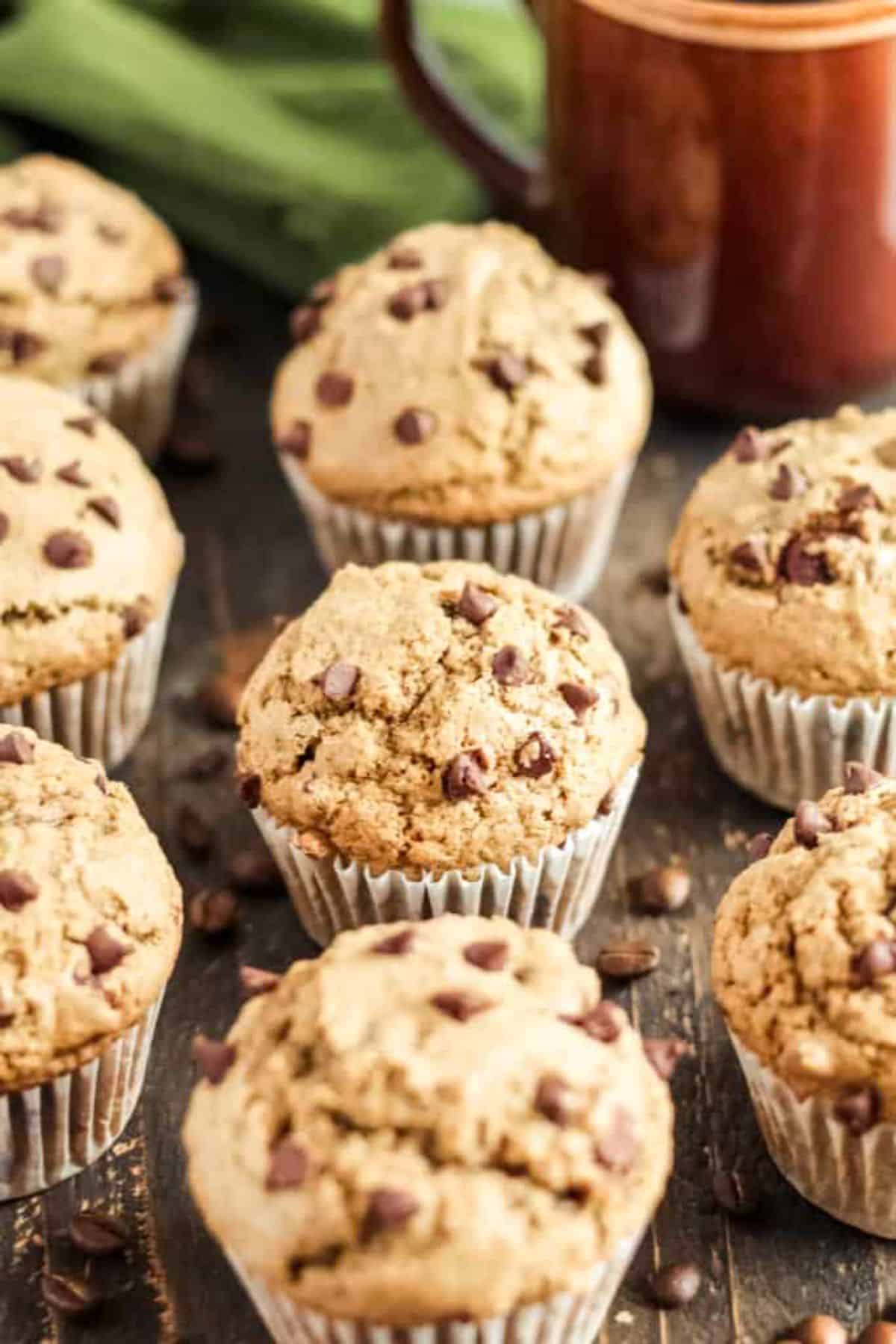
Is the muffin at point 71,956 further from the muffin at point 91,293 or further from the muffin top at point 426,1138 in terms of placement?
the muffin at point 91,293

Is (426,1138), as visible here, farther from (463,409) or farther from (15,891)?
(463,409)

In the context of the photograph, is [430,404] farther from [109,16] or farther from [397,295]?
[109,16]

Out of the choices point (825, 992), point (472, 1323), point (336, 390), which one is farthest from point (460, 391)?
point (472, 1323)

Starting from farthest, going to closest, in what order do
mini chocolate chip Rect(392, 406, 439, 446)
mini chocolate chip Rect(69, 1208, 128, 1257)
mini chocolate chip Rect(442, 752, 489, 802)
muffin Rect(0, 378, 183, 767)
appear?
mini chocolate chip Rect(392, 406, 439, 446) < muffin Rect(0, 378, 183, 767) < mini chocolate chip Rect(442, 752, 489, 802) < mini chocolate chip Rect(69, 1208, 128, 1257)

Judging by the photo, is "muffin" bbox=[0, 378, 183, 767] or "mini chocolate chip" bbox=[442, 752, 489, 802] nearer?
"mini chocolate chip" bbox=[442, 752, 489, 802]

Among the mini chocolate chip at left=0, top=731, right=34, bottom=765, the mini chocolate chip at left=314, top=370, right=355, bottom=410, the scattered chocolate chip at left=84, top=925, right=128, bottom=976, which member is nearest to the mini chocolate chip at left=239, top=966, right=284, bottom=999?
the scattered chocolate chip at left=84, top=925, right=128, bottom=976

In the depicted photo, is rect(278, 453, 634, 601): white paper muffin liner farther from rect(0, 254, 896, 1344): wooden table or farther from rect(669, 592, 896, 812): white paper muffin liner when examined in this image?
rect(669, 592, 896, 812): white paper muffin liner

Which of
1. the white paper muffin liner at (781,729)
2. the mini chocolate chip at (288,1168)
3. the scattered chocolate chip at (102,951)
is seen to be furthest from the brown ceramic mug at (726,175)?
the mini chocolate chip at (288,1168)
